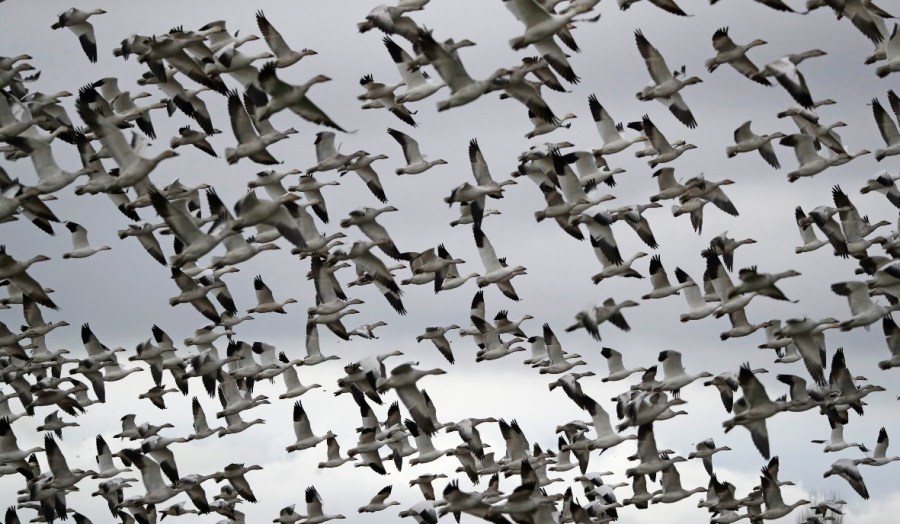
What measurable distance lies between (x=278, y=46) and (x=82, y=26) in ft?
11.8

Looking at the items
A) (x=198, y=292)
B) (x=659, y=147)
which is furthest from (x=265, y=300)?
(x=659, y=147)

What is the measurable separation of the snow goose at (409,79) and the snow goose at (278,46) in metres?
1.67

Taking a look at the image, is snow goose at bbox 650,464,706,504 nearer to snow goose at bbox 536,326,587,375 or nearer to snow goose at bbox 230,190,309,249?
snow goose at bbox 536,326,587,375

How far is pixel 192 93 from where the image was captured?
33531mm

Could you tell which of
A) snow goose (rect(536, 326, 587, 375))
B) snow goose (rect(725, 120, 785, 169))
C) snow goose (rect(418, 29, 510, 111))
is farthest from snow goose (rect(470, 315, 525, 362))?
snow goose (rect(418, 29, 510, 111))

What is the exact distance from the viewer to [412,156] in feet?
114

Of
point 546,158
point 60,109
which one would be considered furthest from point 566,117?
point 60,109

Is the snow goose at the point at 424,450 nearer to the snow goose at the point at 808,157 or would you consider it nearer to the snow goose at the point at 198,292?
the snow goose at the point at 198,292

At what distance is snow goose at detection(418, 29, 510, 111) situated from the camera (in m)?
28.4

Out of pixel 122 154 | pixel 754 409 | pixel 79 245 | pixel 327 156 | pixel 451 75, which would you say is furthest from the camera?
pixel 79 245

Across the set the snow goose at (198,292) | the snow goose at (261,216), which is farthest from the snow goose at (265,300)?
the snow goose at (261,216)

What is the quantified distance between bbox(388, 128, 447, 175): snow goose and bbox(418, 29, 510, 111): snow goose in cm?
590

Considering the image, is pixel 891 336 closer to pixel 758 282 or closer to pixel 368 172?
pixel 758 282

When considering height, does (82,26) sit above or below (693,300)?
above
